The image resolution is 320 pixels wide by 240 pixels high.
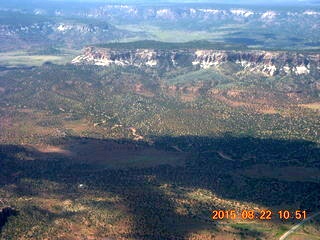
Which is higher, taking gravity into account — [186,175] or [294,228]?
[186,175]

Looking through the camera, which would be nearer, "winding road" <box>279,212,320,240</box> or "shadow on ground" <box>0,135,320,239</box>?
"winding road" <box>279,212,320,240</box>

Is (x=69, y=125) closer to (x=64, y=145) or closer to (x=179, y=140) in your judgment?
(x=64, y=145)

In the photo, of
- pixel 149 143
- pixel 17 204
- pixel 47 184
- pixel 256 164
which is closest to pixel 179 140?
A: pixel 149 143

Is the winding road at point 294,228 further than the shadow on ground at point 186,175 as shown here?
No

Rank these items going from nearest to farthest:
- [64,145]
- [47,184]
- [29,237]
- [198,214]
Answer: [29,237] < [198,214] < [47,184] < [64,145]

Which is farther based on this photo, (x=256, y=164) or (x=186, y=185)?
(x=256, y=164)

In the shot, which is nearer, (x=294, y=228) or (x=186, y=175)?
(x=294, y=228)

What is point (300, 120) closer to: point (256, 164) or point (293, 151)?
point (293, 151)

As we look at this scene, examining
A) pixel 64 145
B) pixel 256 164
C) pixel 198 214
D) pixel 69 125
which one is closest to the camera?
pixel 198 214

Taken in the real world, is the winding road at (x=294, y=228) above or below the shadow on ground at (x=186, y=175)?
below

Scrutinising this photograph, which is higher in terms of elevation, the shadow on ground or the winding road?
the shadow on ground
